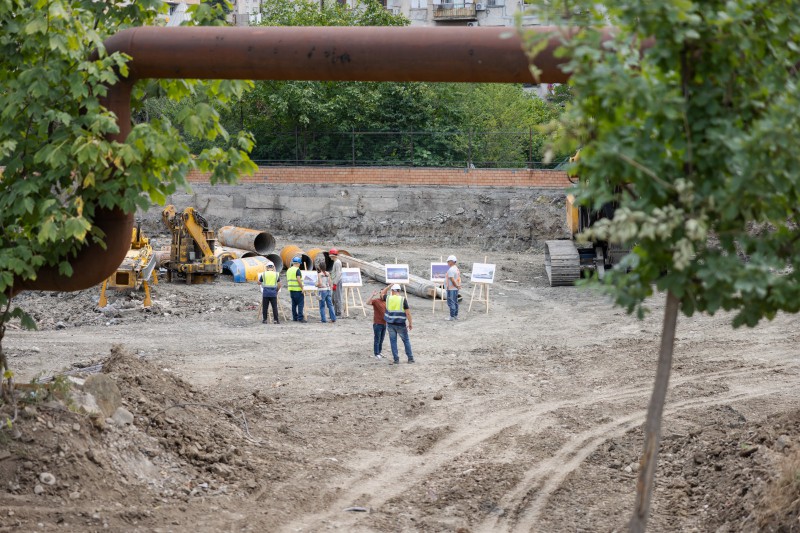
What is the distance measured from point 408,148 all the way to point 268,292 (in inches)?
815

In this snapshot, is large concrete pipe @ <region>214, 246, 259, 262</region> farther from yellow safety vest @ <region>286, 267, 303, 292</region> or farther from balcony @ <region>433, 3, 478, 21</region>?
balcony @ <region>433, 3, 478, 21</region>

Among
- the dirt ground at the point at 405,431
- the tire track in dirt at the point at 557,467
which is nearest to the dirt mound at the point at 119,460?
the dirt ground at the point at 405,431

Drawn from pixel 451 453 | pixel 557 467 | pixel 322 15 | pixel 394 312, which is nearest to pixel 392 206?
pixel 322 15

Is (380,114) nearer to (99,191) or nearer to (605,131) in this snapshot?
(99,191)

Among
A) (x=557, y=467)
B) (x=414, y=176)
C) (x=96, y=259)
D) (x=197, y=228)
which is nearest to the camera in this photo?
(x=96, y=259)

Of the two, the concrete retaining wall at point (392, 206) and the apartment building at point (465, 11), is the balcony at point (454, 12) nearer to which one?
the apartment building at point (465, 11)

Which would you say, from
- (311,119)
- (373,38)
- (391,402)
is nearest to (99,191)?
(373,38)

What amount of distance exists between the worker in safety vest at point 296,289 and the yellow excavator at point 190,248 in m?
4.91

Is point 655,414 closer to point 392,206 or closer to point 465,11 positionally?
point 392,206

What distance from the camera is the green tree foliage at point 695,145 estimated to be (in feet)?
16.4

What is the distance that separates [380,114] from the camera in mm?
42500

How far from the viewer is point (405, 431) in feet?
42.5

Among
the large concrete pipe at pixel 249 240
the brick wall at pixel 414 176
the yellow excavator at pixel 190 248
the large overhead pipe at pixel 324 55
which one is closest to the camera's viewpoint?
the large overhead pipe at pixel 324 55

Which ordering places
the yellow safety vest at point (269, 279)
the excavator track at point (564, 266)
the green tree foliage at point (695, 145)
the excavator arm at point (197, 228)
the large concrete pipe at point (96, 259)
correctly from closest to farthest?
the green tree foliage at point (695, 145), the large concrete pipe at point (96, 259), the yellow safety vest at point (269, 279), the excavator arm at point (197, 228), the excavator track at point (564, 266)
